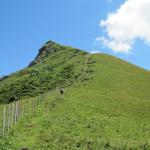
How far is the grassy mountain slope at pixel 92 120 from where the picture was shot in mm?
33750

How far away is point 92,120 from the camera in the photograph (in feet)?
148

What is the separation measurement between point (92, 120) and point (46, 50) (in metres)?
137

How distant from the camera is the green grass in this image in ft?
110

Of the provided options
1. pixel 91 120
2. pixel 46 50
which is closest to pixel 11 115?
pixel 91 120

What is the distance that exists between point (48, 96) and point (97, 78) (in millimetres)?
21265

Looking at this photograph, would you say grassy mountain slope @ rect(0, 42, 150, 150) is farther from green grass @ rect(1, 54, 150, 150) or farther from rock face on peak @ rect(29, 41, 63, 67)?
rock face on peak @ rect(29, 41, 63, 67)

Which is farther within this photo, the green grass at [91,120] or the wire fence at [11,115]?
the wire fence at [11,115]

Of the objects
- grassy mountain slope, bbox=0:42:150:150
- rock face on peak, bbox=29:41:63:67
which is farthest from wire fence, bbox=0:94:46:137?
rock face on peak, bbox=29:41:63:67

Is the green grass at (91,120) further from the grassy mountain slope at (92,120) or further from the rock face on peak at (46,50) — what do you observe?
the rock face on peak at (46,50)

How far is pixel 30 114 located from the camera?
46125 mm

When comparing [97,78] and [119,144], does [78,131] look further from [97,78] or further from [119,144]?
[97,78]

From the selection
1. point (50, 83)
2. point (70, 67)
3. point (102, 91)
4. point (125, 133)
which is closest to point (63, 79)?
point (50, 83)

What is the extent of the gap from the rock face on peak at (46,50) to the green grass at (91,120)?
9322cm

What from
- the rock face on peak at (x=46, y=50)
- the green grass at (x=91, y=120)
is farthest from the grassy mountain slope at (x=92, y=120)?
the rock face on peak at (x=46, y=50)
